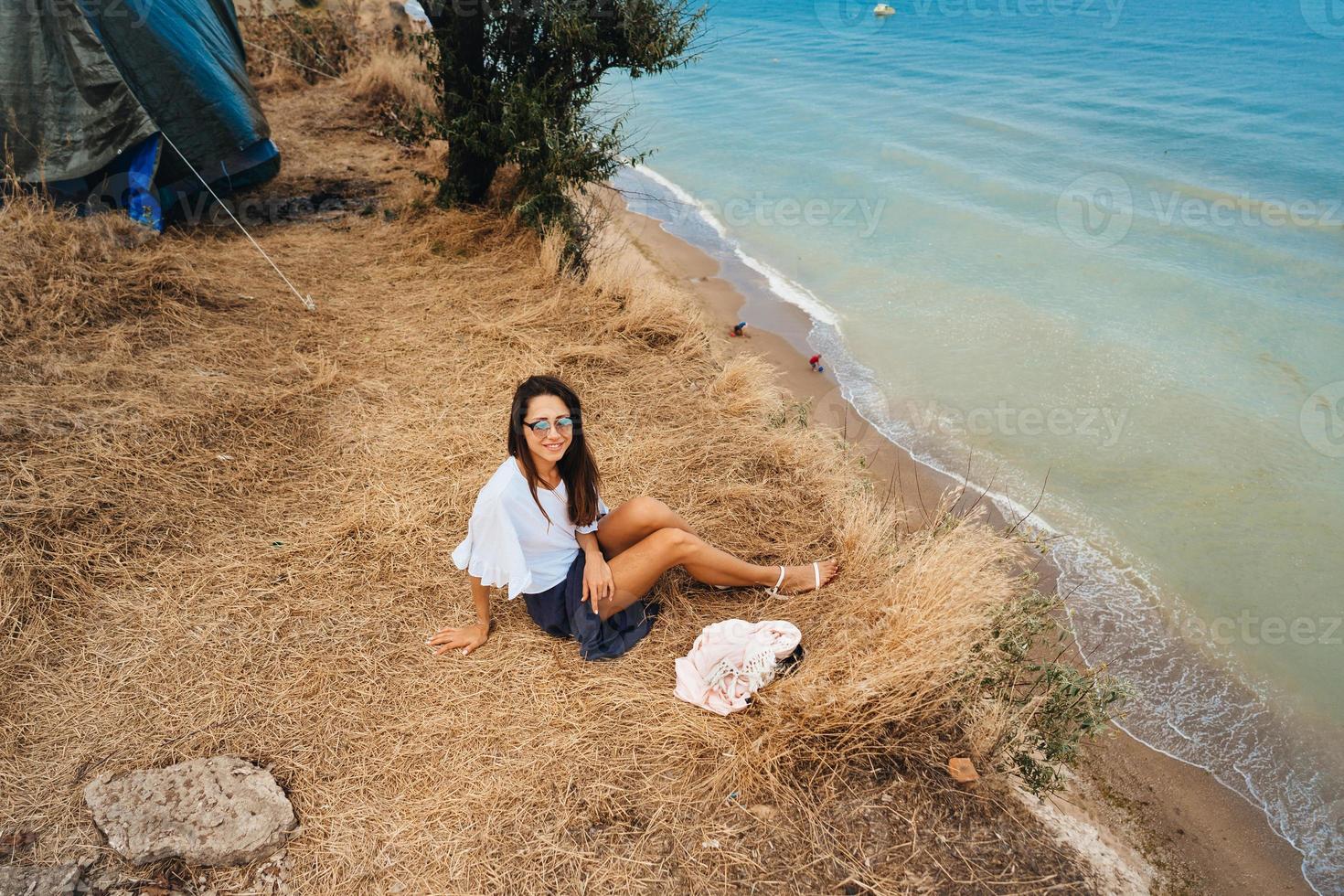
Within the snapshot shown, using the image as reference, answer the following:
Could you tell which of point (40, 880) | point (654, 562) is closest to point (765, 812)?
point (654, 562)

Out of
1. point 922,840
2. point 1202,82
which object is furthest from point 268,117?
point 1202,82

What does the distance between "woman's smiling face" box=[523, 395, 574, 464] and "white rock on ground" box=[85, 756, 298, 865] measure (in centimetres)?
166

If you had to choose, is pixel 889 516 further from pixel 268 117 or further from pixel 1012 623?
pixel 268 117

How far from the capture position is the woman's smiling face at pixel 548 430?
3018mm

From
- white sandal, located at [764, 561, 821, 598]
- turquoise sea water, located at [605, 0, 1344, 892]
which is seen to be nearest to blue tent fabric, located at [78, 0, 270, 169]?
turquoise sea water, located at [605, 0, 1344, 892]

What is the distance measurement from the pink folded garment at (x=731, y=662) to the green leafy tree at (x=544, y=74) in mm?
5066

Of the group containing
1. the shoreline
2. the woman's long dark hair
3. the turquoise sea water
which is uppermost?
the woman's long dark hair

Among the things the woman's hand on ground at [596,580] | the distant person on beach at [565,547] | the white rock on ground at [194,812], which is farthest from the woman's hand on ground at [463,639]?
the white rock on ground at [194,812]

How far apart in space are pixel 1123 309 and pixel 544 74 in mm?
7898

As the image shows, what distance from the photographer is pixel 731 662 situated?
3.16 meters

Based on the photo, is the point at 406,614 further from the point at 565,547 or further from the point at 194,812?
the point at 194,812

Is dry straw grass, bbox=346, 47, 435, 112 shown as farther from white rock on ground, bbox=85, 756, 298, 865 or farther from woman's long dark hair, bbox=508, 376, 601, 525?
white rock on ground, bbox=85, 756, 298, 865

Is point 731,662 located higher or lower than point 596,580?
lower

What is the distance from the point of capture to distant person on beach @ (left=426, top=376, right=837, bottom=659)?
3039mm
